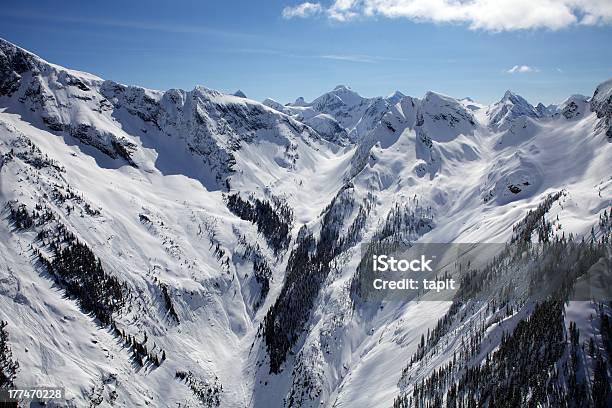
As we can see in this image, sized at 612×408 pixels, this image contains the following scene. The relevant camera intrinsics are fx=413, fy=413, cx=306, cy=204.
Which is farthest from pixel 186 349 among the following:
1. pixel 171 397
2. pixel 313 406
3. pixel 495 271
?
pixel 495 271

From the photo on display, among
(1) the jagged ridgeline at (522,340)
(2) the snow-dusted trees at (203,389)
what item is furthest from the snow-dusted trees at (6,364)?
(1) the jagged ridgeline at (522,340)

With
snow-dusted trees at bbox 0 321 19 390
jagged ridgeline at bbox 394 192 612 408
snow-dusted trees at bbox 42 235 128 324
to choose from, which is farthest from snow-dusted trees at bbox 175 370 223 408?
jagged ridgeline at bbox 394 192 612 408

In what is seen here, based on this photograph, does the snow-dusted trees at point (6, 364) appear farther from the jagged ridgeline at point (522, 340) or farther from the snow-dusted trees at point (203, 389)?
the jagged ridgeline at point (522, 340)

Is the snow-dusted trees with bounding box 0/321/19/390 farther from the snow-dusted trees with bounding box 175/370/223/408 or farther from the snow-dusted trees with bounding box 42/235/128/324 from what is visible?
the snow-dusted trees with bounding box 175/370/223/408

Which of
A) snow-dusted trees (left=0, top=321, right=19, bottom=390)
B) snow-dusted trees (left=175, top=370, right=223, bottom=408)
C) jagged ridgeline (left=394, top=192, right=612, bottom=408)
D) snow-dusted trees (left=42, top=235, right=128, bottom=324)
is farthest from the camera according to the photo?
snow-dusted trees (left=175, top=370, right=223, bottom=408)

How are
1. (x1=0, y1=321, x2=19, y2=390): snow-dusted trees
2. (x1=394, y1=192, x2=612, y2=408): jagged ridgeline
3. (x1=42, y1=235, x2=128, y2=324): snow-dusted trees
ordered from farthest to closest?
(x1=42, y1=235, x2=128, y2=324): snow-dusted trees
(x1=0, y1=321, x2=19, y2=390): snow-dusted trees
(x1=394, y1=192, x2=612, y2=408): jagged ridgeline

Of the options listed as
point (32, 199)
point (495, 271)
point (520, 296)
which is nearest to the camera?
point (520, 296)

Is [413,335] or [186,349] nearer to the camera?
[413,335]

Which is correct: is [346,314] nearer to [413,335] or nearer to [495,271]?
[413,335]
